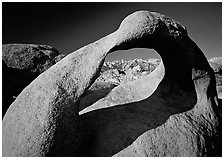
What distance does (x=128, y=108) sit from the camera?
57.8 inches

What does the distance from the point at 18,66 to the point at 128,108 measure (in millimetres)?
1090

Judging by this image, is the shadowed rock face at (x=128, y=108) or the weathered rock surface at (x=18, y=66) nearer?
the shadowed rock face at (x=128, y=108)

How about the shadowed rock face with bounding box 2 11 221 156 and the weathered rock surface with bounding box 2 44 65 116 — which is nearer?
the shadowed rock face with bounding box 2 11 221 156

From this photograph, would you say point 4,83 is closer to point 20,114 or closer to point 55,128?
point 20,114

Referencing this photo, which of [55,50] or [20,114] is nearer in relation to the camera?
[20,114]

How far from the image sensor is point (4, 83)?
6.07 ft

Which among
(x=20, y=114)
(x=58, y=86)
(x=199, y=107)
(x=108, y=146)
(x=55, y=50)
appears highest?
(x=55, y=50)

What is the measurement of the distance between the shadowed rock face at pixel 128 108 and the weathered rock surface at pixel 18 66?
81 cm

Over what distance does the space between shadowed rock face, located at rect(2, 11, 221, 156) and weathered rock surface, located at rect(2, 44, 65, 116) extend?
0.81m

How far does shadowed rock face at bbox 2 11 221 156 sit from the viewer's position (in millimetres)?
1023

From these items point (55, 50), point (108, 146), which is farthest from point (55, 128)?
point (55, 50)

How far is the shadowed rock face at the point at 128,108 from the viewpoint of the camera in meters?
1.02

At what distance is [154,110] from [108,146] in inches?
17.4

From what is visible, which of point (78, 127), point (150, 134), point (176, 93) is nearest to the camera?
point (78, 127)
